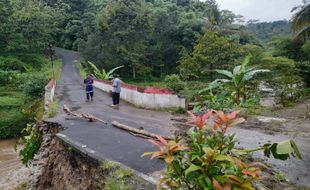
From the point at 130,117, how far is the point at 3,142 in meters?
12.4

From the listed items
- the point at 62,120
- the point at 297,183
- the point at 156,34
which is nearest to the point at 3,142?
the point at 62,120

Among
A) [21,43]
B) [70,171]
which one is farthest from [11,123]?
[21,43]

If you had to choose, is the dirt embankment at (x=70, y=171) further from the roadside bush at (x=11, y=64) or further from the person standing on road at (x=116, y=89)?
the roadside bush at (x=11, y=64)

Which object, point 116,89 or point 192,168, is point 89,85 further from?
point 192,168

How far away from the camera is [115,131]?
30.4 feet

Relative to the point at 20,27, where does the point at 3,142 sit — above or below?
below

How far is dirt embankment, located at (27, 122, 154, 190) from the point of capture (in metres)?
5.61

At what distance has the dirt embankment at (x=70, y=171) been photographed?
561cm

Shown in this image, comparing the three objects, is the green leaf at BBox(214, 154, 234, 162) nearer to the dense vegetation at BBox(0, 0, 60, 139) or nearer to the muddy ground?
the muddy ground

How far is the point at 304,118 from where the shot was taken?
10.9m

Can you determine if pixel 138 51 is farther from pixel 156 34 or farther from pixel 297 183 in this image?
pixel 297 183

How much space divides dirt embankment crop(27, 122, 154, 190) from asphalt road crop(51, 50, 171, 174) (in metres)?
0.30

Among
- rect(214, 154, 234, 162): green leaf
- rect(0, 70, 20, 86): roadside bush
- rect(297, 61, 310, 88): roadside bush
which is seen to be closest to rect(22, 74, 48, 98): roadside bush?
rect(0, 70, 20, 86): roadside bush

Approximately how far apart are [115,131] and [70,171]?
6.87 feet
